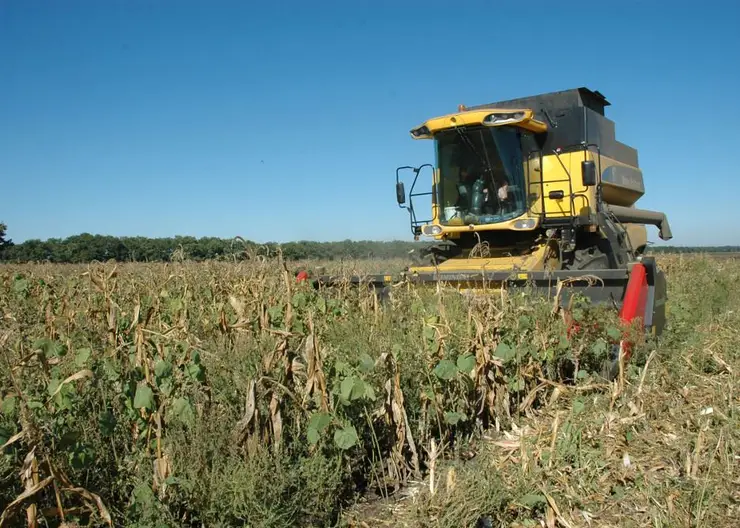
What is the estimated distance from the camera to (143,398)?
111 inches

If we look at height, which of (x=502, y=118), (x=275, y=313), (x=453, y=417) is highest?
(x=502, y=118)

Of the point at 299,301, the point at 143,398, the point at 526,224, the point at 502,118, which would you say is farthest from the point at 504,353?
the point at 502,118

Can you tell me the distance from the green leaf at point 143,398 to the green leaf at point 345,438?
857 millimetres

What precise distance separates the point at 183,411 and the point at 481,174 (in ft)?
19.2

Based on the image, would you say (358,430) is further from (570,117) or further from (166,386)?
(570,117)

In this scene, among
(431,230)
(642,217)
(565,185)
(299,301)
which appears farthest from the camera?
(642,217)

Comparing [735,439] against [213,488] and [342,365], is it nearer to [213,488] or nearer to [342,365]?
[342,365]

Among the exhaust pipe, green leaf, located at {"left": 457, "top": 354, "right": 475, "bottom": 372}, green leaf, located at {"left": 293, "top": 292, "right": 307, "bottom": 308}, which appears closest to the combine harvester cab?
the exhaust pipe

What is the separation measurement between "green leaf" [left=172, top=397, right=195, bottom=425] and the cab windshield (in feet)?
18.4

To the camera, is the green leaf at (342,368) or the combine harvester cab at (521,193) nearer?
the green leaf at (342,368)

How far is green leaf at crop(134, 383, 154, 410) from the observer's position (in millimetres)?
2797

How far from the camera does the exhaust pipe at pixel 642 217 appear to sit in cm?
938

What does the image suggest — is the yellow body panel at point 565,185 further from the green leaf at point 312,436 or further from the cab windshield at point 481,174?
the green leaf at point 312,436

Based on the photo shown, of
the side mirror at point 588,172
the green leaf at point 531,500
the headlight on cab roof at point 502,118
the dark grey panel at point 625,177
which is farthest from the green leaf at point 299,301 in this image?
the dark grey panel at point 625,177
